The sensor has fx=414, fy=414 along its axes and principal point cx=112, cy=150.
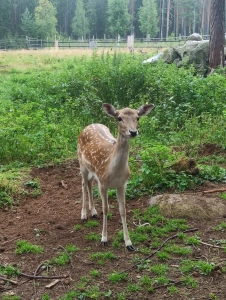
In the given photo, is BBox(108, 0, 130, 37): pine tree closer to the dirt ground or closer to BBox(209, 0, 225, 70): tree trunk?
BBox(209, 0, 225, 70): tree trunk

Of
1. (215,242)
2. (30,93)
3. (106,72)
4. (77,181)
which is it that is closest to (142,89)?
(106,72)

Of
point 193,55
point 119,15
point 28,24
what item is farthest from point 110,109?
point 28,24

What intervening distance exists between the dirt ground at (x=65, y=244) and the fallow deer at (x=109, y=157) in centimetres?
34

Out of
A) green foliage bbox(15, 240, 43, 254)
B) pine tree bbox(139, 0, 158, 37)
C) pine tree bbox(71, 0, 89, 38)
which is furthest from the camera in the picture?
pine tree bbox(71, 0, 89, 38)

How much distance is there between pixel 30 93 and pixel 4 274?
8.61m

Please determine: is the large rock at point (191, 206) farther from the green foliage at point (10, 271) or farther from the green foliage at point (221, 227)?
the green foliage at point (10, 271)

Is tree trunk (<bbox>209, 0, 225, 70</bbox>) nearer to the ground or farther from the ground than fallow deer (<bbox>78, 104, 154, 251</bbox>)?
farther from the ground

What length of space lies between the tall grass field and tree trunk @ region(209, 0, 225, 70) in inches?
99.3

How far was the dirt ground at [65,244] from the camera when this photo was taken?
398cm

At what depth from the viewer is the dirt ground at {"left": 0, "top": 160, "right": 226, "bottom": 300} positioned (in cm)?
398

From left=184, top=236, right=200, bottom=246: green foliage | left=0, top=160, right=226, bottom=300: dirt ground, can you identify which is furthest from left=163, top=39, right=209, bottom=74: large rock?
left=184, top=236, right=200, bottom=246: green foliage

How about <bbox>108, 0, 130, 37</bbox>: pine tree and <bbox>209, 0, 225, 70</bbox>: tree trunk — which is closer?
<bbox>209, 0, 225, 70</bbox>: tree trunk

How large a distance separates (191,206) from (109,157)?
4.62 ft

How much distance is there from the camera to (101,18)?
68.6 m
